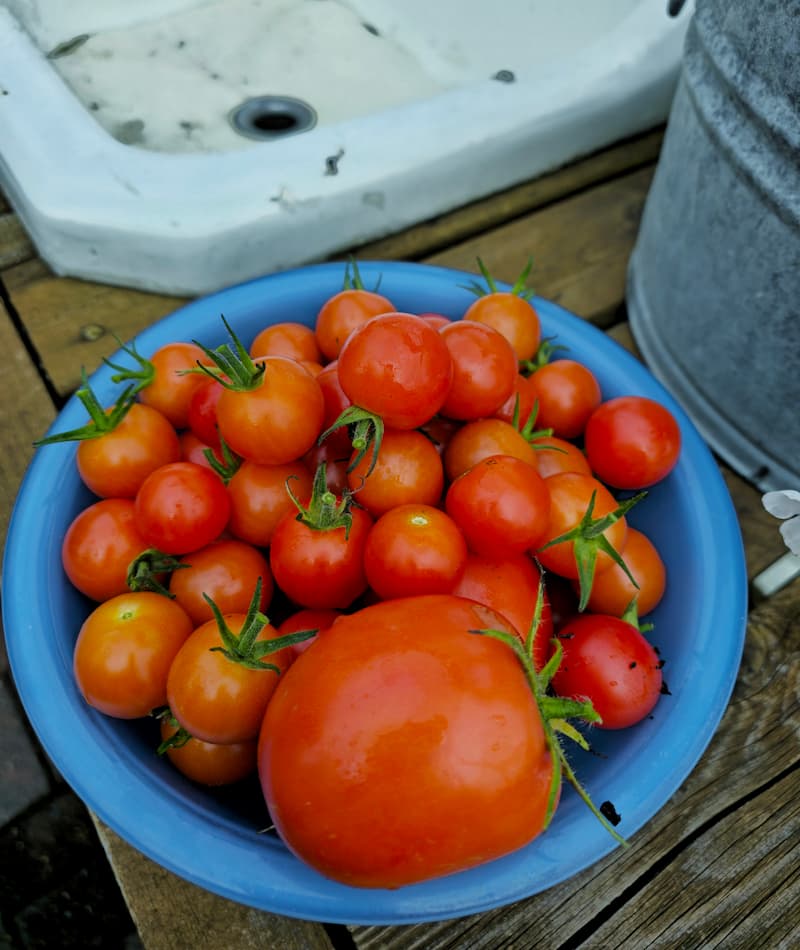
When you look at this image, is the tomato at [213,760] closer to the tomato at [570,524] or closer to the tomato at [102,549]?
the tomato at [102,549]

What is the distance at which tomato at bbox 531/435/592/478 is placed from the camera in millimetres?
604

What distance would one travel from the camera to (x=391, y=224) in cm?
89

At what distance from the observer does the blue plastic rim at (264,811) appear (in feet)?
1.47

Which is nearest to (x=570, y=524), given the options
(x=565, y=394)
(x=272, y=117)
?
(x=565, y=394)

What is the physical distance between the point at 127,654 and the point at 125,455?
152mm

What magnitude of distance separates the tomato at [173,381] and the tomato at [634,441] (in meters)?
0.31

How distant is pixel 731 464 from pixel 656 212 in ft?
0.81

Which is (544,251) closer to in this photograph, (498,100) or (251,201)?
(498,100)

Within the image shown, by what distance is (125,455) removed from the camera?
1.84ft

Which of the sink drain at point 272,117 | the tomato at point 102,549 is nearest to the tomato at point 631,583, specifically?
the tomato at point 102,549

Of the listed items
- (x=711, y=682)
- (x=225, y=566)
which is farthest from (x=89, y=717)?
(x=711, y=682)

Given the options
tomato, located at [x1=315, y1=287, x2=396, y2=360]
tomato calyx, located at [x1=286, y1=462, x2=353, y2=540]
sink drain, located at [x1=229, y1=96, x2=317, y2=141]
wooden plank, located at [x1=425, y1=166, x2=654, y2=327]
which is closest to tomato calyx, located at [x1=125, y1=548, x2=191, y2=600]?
tomato calyx, located at [x1=286, y1=462, x2=353, y2=540]

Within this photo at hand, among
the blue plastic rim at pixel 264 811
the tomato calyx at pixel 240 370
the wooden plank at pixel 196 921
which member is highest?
the tomato calyx at pixel 240 370

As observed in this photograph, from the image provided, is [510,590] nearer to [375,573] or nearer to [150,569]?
[375,573]
